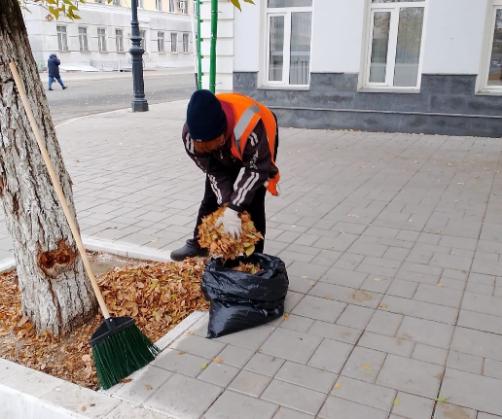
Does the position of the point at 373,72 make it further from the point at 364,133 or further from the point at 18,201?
the point at 18,201

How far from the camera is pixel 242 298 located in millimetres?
3354

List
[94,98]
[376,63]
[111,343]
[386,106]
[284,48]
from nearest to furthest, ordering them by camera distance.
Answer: [111,343] < [386,106] < [376,63] < [284,48] < [94,98]

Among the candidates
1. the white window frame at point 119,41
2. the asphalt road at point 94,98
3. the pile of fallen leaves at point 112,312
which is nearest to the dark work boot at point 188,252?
the pile of fallen leaves at point 112,312

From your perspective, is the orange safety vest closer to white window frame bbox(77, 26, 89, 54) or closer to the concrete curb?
the concrete curb

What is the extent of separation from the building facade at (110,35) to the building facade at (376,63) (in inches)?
944

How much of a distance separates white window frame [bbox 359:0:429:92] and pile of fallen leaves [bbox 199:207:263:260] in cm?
804

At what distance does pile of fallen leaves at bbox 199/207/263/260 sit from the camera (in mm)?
3375

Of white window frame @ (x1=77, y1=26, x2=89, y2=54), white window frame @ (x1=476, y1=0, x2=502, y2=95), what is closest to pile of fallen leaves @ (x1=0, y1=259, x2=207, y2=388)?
white window frame @ (x1=476, y1=0, x2=502, y2=95)

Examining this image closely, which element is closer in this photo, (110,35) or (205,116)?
(205,116)

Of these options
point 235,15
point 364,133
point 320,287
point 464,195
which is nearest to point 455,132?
point 364,133

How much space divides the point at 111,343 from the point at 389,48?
9.43 m

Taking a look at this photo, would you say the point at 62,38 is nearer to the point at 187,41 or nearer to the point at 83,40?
the point at 83,40

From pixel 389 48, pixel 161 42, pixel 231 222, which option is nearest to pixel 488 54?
pixel 389 48

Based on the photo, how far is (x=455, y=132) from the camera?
33.7 ft
